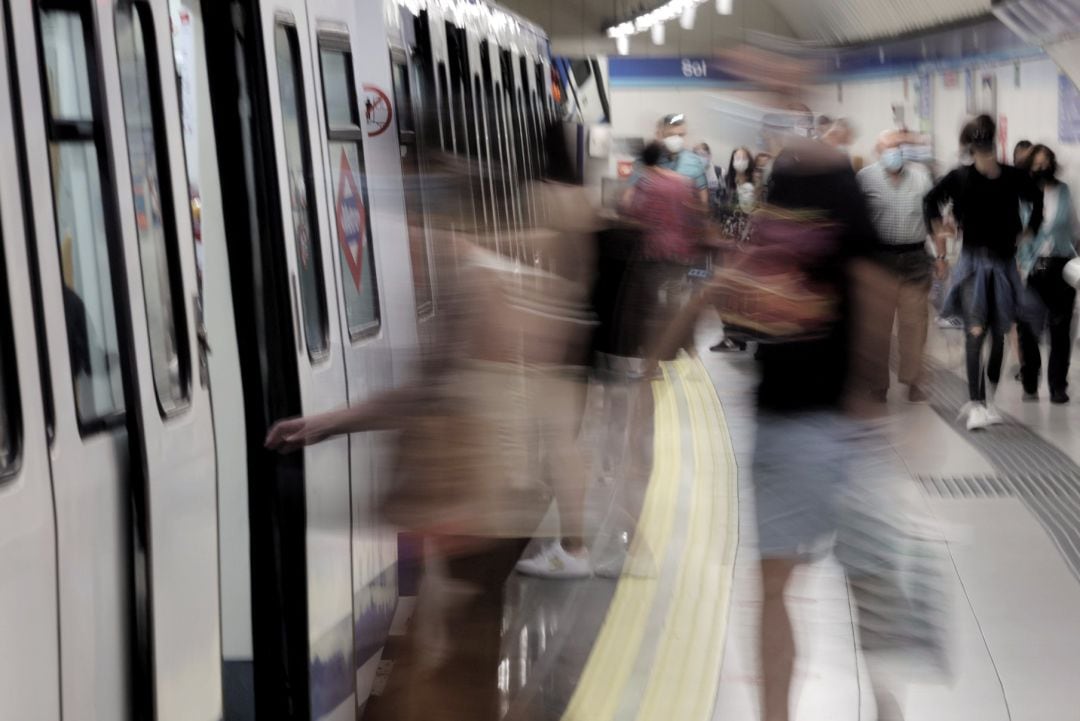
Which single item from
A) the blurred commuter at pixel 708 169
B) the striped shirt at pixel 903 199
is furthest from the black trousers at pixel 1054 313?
the blurred commuter at pixel 708 169

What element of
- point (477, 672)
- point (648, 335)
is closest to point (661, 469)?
point (648, 335)

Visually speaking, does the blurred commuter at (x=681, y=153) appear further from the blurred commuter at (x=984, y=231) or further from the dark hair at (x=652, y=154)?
the dark hair at (x=652, y=154)

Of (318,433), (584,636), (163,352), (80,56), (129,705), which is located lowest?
(584,636)

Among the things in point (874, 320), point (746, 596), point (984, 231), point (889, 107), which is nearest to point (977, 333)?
point (984, 231)

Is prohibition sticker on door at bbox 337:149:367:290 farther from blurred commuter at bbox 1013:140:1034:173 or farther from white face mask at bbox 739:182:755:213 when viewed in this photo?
white face mask at bbox 739:182:755:213

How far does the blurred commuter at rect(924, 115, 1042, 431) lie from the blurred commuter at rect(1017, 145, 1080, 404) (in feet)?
3.77

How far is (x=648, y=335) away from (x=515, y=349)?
5.28m

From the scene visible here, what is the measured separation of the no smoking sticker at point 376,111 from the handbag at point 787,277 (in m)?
1.54

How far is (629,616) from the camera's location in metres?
6.59

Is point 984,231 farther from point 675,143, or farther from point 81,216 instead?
point 81,216

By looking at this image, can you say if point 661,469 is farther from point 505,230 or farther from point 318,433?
point 318,433

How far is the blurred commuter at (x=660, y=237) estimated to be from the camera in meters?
8.62

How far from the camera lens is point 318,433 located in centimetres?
380

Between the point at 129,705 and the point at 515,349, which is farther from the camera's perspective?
the point at 515,349
